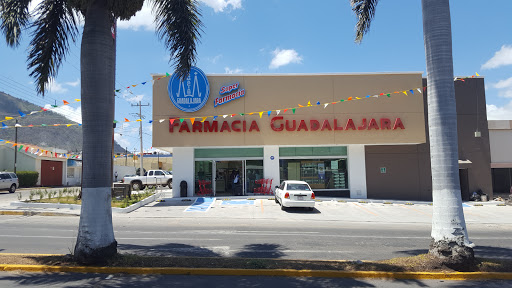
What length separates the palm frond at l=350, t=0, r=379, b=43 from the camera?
425 inches

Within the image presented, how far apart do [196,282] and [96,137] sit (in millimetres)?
3509

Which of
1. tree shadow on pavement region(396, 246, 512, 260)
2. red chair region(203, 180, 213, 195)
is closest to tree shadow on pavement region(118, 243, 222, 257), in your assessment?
tree shadow on pavement region(396, 246, 512, 260)

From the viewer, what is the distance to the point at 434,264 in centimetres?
677

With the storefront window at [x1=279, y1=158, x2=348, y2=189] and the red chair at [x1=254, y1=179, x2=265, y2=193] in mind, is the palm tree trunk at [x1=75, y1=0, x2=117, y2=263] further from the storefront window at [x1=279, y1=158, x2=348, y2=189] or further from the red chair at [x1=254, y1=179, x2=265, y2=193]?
the storefront window at [x1=279, y1=158, x2=348, y2=189]

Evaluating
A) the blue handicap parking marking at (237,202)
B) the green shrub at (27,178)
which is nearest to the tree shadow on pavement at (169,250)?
the blue handicap parking marking at (237,202)

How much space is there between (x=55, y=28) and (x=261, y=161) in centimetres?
1624

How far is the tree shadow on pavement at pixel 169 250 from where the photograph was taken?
8.45 metres

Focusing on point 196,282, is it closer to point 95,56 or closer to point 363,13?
point 95,56

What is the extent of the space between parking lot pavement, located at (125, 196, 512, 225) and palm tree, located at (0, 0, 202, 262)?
9.81m

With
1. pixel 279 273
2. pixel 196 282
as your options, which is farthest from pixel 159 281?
pixel 279 273

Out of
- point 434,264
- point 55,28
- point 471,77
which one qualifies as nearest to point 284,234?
point 434,264

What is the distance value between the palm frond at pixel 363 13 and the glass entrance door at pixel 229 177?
1394cm

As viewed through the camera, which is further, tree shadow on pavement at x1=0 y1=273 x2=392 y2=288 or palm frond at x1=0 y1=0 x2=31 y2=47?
palm frond at x1=0 y1=0 x2=31 y2=47

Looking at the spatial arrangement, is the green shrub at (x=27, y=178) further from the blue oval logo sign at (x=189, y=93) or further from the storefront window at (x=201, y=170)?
the blue oval logo sign at (x=189, y=93)
